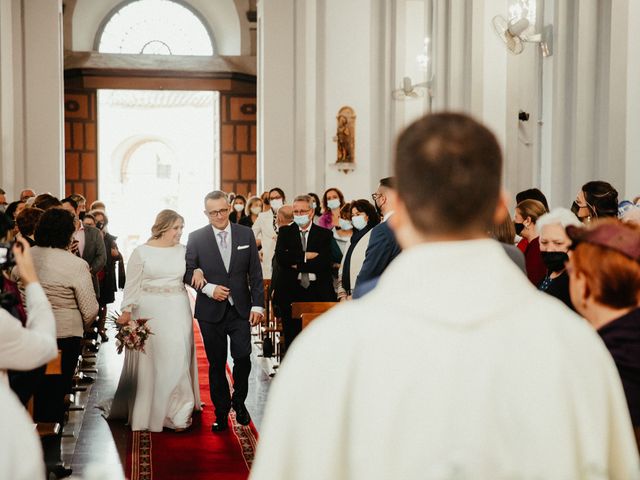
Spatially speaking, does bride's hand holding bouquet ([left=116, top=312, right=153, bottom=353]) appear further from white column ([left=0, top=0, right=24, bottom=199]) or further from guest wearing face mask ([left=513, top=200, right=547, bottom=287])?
white column ([left=0, top=0, right=24, bottom=199])

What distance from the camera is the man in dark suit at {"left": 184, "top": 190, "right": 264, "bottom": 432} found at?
8117 millimetres

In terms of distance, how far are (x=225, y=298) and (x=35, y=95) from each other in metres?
16.1

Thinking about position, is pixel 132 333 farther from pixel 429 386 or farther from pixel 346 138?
pixel 346 138

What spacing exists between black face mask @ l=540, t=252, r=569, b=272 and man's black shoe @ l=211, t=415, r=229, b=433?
390 cm

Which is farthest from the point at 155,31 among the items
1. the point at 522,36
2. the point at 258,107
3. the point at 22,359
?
the point at 22,359

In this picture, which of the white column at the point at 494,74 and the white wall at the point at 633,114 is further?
the white column at the point at 494,74

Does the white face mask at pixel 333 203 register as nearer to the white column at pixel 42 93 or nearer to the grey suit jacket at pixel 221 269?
the grey suit jacket at pixel 221 269

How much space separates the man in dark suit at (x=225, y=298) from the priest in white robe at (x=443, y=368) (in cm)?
641

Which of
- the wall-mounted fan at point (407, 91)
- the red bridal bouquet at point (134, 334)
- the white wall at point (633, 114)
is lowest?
the red bridal bouquet at point (134, 334)

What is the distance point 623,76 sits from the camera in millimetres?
8484

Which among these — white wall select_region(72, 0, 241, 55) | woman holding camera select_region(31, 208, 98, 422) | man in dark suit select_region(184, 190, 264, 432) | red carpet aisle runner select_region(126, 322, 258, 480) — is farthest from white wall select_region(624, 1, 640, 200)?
white wall select_region(72, 0, 241, 55)

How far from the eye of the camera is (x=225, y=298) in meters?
8.05

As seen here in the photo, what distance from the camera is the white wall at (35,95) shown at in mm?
22047

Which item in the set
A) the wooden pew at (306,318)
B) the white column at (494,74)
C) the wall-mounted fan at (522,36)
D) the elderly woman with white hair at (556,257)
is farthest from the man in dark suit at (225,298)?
the white column at (494,74)
